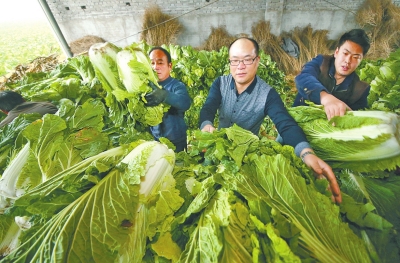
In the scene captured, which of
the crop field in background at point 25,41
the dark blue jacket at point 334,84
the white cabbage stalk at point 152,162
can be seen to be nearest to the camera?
the white cabbage stalk at point 152,162

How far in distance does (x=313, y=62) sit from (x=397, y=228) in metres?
1.84

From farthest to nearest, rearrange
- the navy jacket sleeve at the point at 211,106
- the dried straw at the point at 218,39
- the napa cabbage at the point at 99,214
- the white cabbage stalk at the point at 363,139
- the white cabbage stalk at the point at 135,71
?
the dried straw at the point at 218,39 < the navy jacket sleeve at the point at 211,106 < the white cabbage stalk at the point at 135,71 < the white cabbage stalk at the point at 363,139 < the napa cabbage at the point at 99,214

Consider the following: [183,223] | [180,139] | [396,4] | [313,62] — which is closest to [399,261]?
[183,223]

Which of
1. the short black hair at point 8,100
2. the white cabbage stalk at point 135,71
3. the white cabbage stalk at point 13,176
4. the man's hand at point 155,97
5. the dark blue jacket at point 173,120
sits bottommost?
the dark blue jacket at point 173,120

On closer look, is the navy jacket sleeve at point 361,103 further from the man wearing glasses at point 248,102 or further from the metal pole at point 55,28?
the metal pole at point 55,28

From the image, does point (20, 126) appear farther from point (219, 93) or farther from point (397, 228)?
point (397, 228)

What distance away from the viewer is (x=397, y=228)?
4.25 ft

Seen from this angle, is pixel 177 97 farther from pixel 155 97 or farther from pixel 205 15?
pixel 205 15

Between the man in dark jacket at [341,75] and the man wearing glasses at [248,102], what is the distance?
1.04ft

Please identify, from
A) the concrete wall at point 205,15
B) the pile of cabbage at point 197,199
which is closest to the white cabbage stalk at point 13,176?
the pile of cabbage at point 197,199

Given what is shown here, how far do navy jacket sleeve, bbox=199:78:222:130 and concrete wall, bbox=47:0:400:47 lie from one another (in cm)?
480

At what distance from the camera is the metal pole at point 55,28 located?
226 inches

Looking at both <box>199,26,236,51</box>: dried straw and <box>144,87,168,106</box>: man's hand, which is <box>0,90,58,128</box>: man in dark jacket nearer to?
<box>144,87,168,106</box>: man's hand

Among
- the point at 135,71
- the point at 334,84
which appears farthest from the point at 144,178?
the point at 334,84
